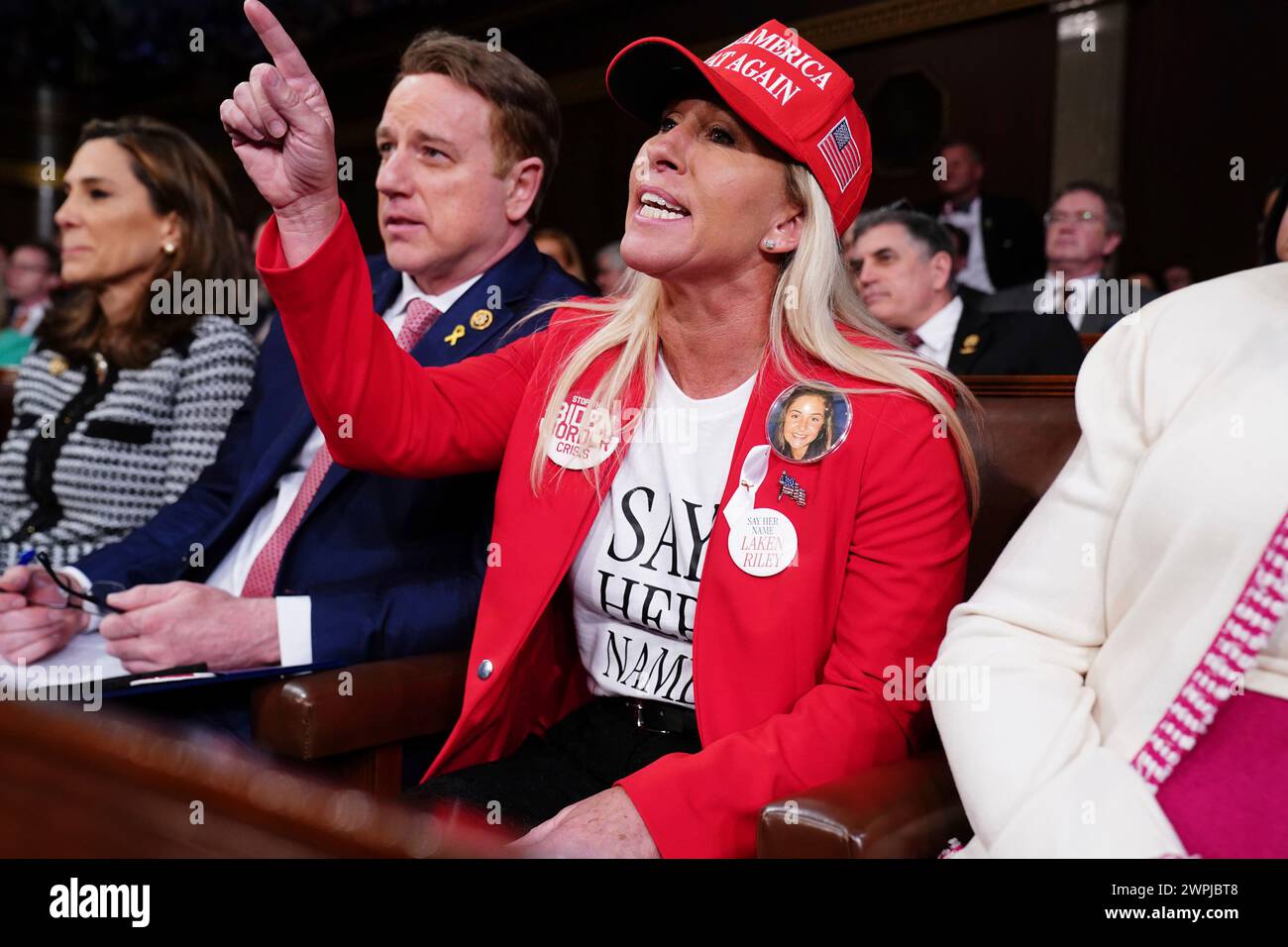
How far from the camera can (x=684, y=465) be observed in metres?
1.45

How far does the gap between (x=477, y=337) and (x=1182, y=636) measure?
1159 mm

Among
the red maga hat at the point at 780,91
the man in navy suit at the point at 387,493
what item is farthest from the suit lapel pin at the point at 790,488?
the man in navy suit at the point at 387,493

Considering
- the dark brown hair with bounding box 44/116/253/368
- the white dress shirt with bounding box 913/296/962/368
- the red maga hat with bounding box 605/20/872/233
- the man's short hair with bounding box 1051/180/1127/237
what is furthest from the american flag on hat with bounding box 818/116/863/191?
the man's short hair with bounding box 1051/180/1127/237

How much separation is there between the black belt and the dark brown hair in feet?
3.97

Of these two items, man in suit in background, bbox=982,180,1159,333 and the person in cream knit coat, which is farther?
man in suit in background, bbox=982,180,1159,333

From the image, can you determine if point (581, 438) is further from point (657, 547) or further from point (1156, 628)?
point (1156, 628)

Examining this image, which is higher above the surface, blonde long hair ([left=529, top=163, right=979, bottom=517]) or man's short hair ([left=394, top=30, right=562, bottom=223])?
man's short hair ([left=394, top=30, right=562, bottom=223])

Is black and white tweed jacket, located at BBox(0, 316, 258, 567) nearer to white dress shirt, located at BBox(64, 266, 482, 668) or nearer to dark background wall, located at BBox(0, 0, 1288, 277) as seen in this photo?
white dress shirt, located at BBox(64, 266, 482, 668)

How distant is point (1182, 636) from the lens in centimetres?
100

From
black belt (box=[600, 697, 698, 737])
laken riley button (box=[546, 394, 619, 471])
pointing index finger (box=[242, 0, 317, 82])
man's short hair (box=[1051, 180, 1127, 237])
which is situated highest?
man's short hair (box=[1051, 180, 1127, 237])

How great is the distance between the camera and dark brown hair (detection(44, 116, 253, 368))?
7.16 ft

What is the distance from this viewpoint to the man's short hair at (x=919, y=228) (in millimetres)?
3723

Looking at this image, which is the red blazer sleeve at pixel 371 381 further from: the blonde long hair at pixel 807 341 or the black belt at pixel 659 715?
the black belt at pixel 659 715
